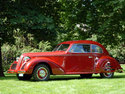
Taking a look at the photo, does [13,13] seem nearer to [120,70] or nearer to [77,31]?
[120,70]

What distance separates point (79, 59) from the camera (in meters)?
12.6

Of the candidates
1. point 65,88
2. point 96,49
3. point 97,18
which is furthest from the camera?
point 97,18

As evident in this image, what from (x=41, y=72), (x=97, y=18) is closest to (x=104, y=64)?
(x=41, y=72)

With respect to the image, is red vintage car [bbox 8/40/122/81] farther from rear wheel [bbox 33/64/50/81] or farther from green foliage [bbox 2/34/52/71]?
green foliage [bbox 2/34/52/71]

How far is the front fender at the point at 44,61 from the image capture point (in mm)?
11382

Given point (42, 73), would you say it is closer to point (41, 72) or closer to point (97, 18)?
point (41, 72)

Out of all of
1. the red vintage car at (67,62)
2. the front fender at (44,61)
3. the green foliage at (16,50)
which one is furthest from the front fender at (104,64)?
the green foliage at (16,50)

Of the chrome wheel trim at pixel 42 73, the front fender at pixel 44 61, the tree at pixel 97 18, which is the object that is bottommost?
the chrome wheel trim at pixel 42 73

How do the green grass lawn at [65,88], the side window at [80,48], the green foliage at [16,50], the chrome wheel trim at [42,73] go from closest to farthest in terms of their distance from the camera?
the green grass lawn at [65,88] < the chrome wheel trim at [42,73] < the side window at [80,48] < the green foliage at [16,50]

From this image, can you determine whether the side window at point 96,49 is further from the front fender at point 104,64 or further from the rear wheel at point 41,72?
the rear wheel at point 41,72

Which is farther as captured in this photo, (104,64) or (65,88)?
(104,64)

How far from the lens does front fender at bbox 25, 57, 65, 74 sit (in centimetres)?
1138

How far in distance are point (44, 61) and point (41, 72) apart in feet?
1.58

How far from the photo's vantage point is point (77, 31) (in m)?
25.6
